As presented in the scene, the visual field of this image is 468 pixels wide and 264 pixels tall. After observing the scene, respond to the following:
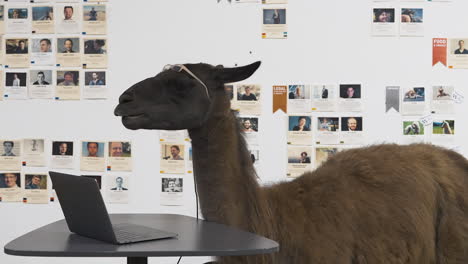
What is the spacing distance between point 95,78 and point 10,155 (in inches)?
30.8

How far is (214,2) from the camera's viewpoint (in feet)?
11.2

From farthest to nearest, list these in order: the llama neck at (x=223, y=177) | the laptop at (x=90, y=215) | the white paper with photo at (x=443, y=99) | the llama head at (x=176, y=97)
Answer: the white paper with photo at (x=443, y=99) → the llama neck at (x=223, y=177) → the llama head at (x=176, y=97) → the laptop at (x=90, y=215)

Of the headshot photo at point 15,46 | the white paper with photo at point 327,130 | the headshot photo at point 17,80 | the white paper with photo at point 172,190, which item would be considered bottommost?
the white paper with photo at point 172,190

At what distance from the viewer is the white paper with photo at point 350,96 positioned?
11.0 ft

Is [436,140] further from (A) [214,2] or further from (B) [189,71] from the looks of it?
(B) [189,71]

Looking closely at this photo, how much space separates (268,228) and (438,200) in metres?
0.92

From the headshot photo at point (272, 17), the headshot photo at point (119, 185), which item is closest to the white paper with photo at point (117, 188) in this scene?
the headshot photo at point (119, 185)

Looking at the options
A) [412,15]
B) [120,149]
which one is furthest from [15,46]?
[412,15]

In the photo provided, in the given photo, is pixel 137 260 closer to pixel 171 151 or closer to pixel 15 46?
pixel 171 151

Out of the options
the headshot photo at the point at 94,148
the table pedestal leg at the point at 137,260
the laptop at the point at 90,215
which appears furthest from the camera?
the headshot photo at the point at 94,148

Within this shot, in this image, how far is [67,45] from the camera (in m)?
3.52

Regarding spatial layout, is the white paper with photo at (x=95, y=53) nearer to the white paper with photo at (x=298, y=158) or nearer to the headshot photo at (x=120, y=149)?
the headshot photo at (x=120, y=149)

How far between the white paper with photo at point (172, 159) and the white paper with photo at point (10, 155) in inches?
38.7

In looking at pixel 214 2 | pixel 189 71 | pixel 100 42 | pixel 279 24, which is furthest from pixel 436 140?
pixel 100 42
